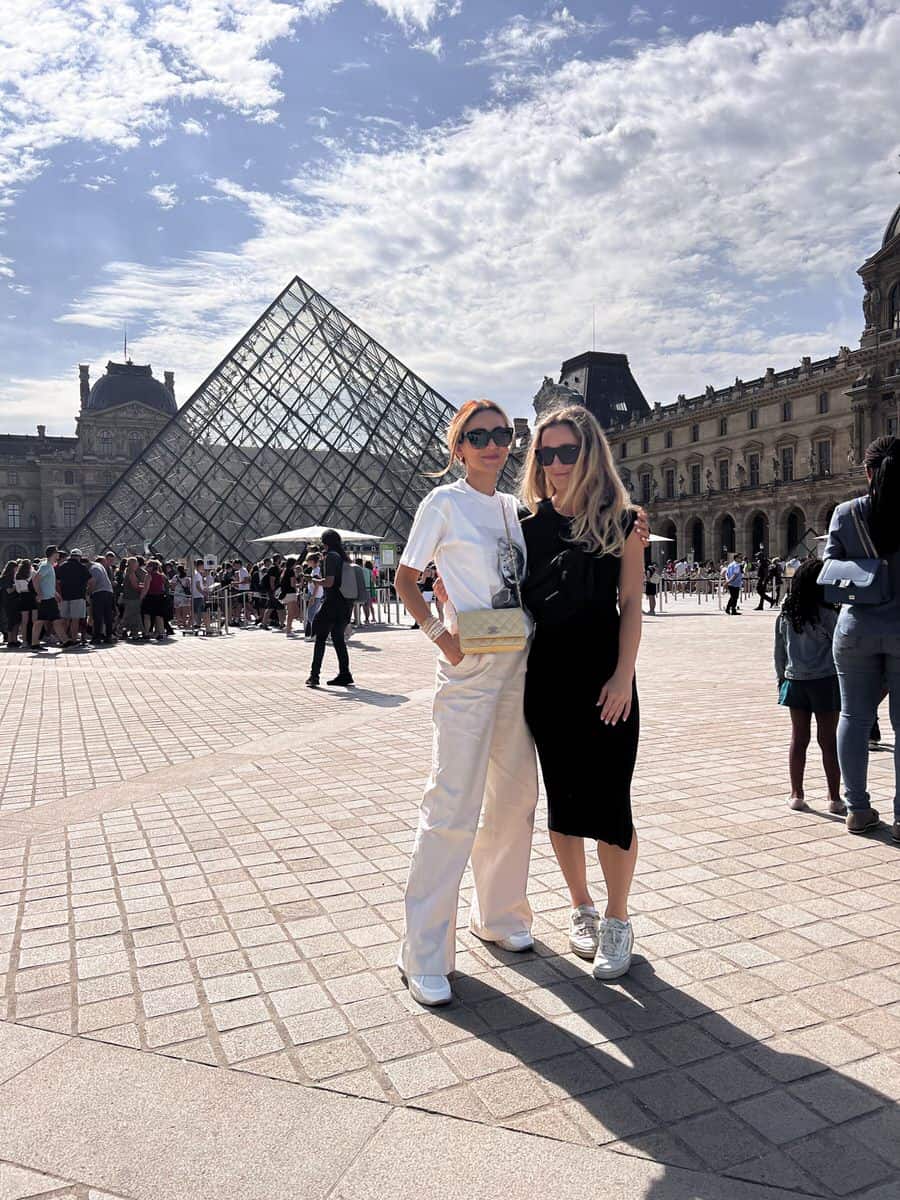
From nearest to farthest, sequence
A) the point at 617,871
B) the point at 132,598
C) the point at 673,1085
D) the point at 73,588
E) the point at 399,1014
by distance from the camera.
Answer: the point at 673,1085
the point at 399,1014
the point at 617,871
the point at 73,588
the point at 132,598

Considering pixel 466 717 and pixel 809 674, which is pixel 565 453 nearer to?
pixel 466 717

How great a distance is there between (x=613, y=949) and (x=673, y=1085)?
1.86ft

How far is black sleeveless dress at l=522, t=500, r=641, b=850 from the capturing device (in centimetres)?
252

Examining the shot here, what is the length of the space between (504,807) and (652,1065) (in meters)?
A: 0.81

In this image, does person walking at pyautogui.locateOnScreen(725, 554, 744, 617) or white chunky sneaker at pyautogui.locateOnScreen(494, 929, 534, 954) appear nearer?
white chunky sneaker at pyautogui.locateOnScreen(494, 929, 534, 954)

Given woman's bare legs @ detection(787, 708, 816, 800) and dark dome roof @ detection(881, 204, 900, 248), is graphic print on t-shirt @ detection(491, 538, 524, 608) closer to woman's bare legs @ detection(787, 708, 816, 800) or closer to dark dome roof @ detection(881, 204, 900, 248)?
woman's bare legs @ detection(787, 708, 816, 800)

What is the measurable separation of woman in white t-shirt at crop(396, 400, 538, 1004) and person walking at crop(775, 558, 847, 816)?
225 cm

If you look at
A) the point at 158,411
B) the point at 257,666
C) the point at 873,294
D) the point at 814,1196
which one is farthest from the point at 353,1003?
the point at 158,411

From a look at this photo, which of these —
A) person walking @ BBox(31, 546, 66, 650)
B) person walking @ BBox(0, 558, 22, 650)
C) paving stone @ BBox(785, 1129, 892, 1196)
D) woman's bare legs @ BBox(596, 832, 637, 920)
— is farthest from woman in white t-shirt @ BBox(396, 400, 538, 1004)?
person walking @ BBox(0, 558, 22, 650)

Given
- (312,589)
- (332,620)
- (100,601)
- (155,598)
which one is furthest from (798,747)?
(155,598)

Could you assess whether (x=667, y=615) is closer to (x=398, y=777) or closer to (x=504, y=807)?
(x=398, y=777)

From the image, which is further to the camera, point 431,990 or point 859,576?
point 859,576

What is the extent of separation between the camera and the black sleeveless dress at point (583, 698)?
2516 mm

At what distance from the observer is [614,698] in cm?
247
